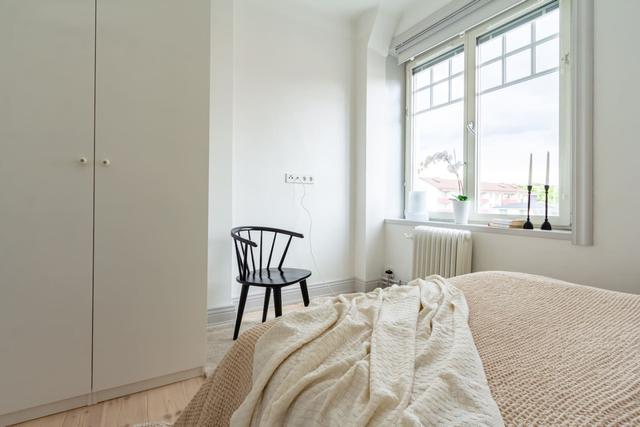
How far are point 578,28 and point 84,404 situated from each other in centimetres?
325

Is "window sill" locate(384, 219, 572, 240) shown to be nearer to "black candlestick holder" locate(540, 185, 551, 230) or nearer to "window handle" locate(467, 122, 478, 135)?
"black candlestick holder" locate(540, 185, 551, 230)

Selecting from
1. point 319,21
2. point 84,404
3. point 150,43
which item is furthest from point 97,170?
point 319,21

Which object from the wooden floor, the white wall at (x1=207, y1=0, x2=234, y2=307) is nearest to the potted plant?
the white wall at (x1=207, y1=0, x2=234, y2=307)

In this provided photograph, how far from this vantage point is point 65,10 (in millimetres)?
1366

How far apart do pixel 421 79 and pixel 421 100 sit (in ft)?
0.71

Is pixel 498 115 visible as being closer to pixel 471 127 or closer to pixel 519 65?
pixel 471 127

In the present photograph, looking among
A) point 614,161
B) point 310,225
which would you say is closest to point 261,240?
point 310,225

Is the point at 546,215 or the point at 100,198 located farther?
the point at 546,215

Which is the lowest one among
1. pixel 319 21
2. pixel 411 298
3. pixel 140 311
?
pixel 140 311

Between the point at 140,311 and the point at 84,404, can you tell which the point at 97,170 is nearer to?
the point at 140,311

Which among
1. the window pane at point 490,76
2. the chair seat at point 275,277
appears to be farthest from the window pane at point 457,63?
the chair seat at point 275,277

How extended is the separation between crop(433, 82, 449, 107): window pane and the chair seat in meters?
2.04

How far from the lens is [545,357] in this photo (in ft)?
2.50

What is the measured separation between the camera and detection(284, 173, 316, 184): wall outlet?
281 centimetres
